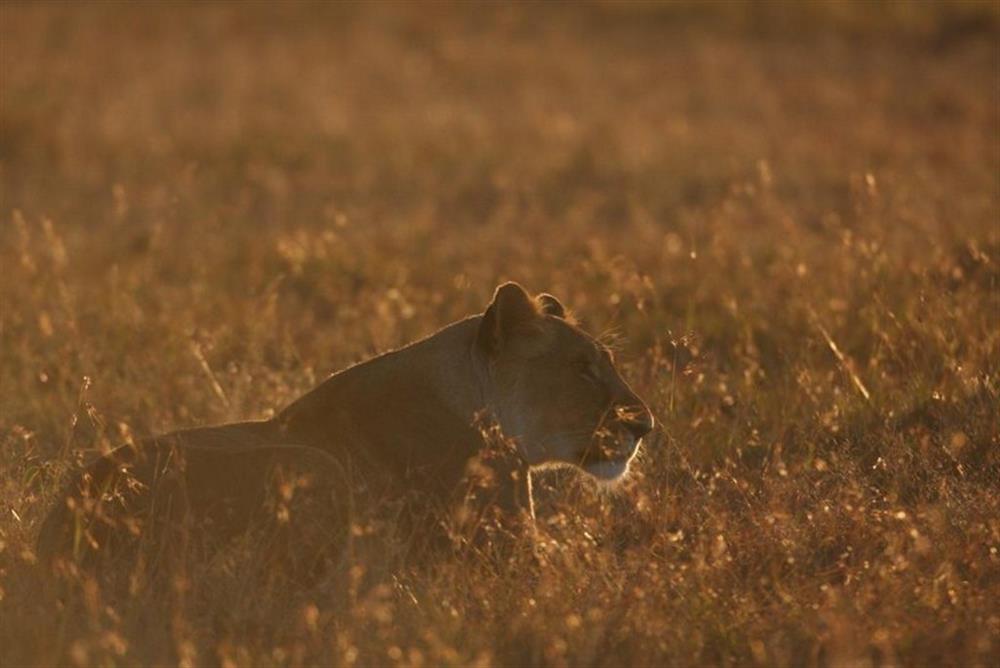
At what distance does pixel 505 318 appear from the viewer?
606 cm

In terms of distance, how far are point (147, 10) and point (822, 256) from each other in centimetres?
1788

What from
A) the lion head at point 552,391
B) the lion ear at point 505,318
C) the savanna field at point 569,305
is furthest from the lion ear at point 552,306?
the savanna field at point 569,305

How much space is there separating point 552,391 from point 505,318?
0.30 meters

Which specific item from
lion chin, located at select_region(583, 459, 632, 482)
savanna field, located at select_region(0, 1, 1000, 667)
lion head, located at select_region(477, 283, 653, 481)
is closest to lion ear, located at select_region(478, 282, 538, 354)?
lion head, located at select_region(477, 283, 653, 481)

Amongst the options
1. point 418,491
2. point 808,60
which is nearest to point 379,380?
point 418,491

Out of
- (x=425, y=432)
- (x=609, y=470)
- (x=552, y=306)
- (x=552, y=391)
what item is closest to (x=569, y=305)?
(x=552, y=306)

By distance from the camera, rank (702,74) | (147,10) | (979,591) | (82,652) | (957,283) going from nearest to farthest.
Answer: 1. (82,652)
2. (979,591)
3. (957,283)
4. (702,74)
5. (147,10)

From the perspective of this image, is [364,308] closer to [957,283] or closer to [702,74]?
[957,283]

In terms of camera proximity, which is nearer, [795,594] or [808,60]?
[795,594]

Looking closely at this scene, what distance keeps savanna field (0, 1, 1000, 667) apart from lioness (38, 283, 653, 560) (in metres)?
0.24

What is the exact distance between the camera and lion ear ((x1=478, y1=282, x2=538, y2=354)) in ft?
19.6

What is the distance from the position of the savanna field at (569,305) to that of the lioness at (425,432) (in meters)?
0.24

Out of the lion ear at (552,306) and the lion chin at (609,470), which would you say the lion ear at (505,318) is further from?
the lion chin at (609,470)

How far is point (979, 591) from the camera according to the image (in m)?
5.27
